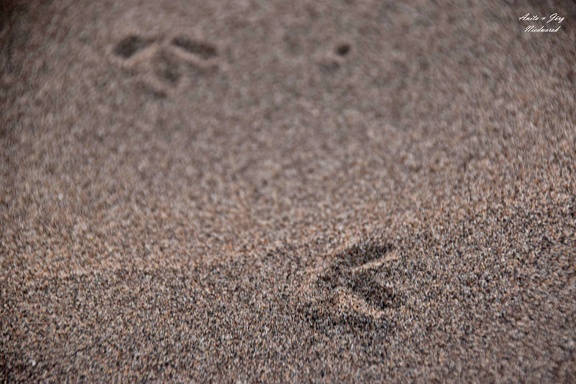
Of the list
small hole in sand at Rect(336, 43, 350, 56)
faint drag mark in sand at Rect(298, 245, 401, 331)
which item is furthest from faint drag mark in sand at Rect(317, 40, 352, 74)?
faint drag mark in sand at Rect(298, 245, 401, 331)

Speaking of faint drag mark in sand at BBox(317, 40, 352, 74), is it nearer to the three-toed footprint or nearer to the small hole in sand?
the small hole in sand

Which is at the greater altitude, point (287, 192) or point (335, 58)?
point (335, 58)

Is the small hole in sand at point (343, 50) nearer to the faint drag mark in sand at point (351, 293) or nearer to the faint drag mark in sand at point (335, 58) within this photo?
the faint drag mark in sand at point (335, 58)

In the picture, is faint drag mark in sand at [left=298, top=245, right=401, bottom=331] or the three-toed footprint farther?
the three-toed footprint

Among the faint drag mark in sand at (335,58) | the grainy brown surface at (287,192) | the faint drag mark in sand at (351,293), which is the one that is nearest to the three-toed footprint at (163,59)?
the grainy brown surface at (287,192)

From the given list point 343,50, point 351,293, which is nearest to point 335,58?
point 343,50

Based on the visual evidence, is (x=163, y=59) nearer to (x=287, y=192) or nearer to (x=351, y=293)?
(x=287, y=192)

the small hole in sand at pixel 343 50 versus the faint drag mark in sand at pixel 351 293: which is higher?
the small hole in sand at pixel 343 50

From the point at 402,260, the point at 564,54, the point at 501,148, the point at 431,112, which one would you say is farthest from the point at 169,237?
the point at 564,54
